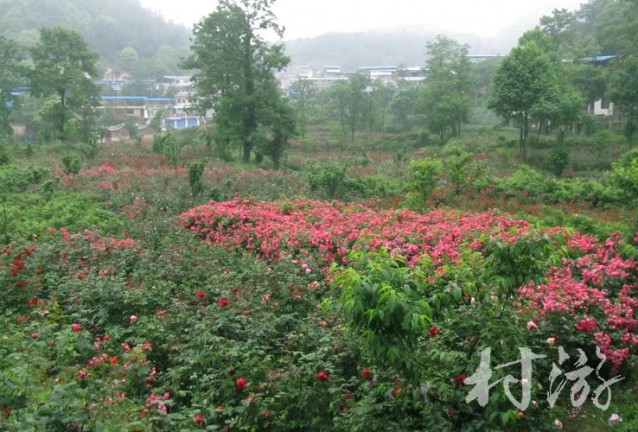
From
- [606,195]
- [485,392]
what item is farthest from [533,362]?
[606,195]

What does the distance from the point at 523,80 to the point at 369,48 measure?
361ft

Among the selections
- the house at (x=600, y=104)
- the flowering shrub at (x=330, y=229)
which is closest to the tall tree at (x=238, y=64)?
the flowering shrub at (x=330, y=229)

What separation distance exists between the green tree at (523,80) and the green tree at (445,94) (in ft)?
18.8

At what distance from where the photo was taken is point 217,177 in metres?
13.1

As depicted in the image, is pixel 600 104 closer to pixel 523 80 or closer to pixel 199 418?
pixel 523 80

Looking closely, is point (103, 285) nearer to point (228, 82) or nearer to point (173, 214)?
point (173, 214)

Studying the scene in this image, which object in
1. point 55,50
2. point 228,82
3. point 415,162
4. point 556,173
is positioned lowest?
point 556,173

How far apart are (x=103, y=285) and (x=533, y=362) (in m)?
3.71

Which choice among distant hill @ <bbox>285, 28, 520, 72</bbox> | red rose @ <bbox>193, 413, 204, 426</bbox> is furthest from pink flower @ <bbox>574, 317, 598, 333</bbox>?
distant hill @ <bbox>285, 28, 520, 72</bbox>

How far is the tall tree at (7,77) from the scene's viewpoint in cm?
2512

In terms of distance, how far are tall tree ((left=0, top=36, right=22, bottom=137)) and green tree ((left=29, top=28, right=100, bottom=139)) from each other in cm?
134

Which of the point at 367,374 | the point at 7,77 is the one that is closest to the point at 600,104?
the point at 7,77

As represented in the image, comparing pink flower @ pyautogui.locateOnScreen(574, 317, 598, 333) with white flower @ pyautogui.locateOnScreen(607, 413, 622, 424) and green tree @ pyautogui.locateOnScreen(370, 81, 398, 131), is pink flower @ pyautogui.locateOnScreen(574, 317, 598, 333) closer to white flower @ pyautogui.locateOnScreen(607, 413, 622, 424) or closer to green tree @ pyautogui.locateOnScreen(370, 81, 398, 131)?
white flower @ pyautogui.locateOnScreen(607, 413, 622, 424)

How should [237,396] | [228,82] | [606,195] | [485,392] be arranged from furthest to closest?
[228,82] → [606,195] → [237,396] → [485,392]
